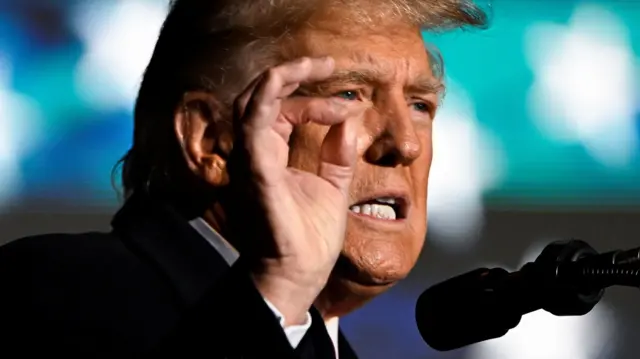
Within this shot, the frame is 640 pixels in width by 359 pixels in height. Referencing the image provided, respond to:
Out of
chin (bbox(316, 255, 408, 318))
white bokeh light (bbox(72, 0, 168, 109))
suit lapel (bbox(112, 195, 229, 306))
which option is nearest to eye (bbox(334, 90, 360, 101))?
chin (bbox(316, 255, 408, 318))

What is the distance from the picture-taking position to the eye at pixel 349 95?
2086 millimetres

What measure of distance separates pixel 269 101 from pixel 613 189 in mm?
1826

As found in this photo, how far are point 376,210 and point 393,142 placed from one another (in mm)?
121

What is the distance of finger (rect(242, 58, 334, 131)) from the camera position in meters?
1.47

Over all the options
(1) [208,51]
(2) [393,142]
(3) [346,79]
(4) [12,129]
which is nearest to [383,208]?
(2) [393,142]

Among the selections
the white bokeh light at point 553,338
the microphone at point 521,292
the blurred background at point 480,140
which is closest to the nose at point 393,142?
the microphone at point 521,292

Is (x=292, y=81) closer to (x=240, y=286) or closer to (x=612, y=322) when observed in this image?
(x=240, y=286)

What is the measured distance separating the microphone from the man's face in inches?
11.2

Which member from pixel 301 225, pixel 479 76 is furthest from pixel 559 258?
pixel 479 76

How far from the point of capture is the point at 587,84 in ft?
10.2

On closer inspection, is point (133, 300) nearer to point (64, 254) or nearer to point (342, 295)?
point (64, 254)

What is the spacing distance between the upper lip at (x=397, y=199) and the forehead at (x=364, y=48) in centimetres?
21

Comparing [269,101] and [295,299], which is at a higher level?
[269,101]

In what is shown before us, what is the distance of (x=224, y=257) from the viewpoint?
1.79 meters
